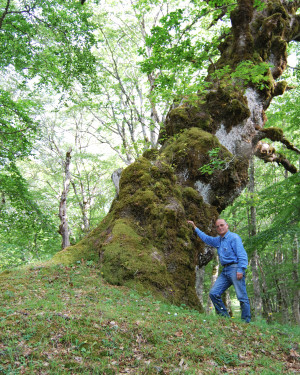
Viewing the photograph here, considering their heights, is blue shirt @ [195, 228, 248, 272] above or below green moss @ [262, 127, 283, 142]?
below

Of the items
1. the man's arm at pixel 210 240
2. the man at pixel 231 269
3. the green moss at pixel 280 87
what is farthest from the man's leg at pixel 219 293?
the green moss at pixel 280 87

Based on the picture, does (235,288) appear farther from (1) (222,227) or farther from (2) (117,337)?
(2) (117,337)

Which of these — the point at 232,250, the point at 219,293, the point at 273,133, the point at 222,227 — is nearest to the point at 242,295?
the point at 219,293

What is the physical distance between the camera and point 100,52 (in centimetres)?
1733

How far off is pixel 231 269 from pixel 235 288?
14.3 inches

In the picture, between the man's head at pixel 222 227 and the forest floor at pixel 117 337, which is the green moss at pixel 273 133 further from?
the forest floor at pixel 117 337

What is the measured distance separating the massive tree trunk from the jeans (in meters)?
0.46

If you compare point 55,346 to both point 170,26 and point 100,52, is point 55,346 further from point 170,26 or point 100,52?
point 100,52

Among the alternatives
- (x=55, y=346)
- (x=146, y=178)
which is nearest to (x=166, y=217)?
(x=146, y=178)

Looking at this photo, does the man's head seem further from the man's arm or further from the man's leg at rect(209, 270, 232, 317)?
the man's leg at rect(209, 270, 232, 317)

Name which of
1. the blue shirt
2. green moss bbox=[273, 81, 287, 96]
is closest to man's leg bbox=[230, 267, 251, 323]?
the blue shirt

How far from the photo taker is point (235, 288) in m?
5.16

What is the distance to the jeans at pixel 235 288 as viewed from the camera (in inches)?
201

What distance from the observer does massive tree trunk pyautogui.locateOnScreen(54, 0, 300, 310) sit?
5414mm
